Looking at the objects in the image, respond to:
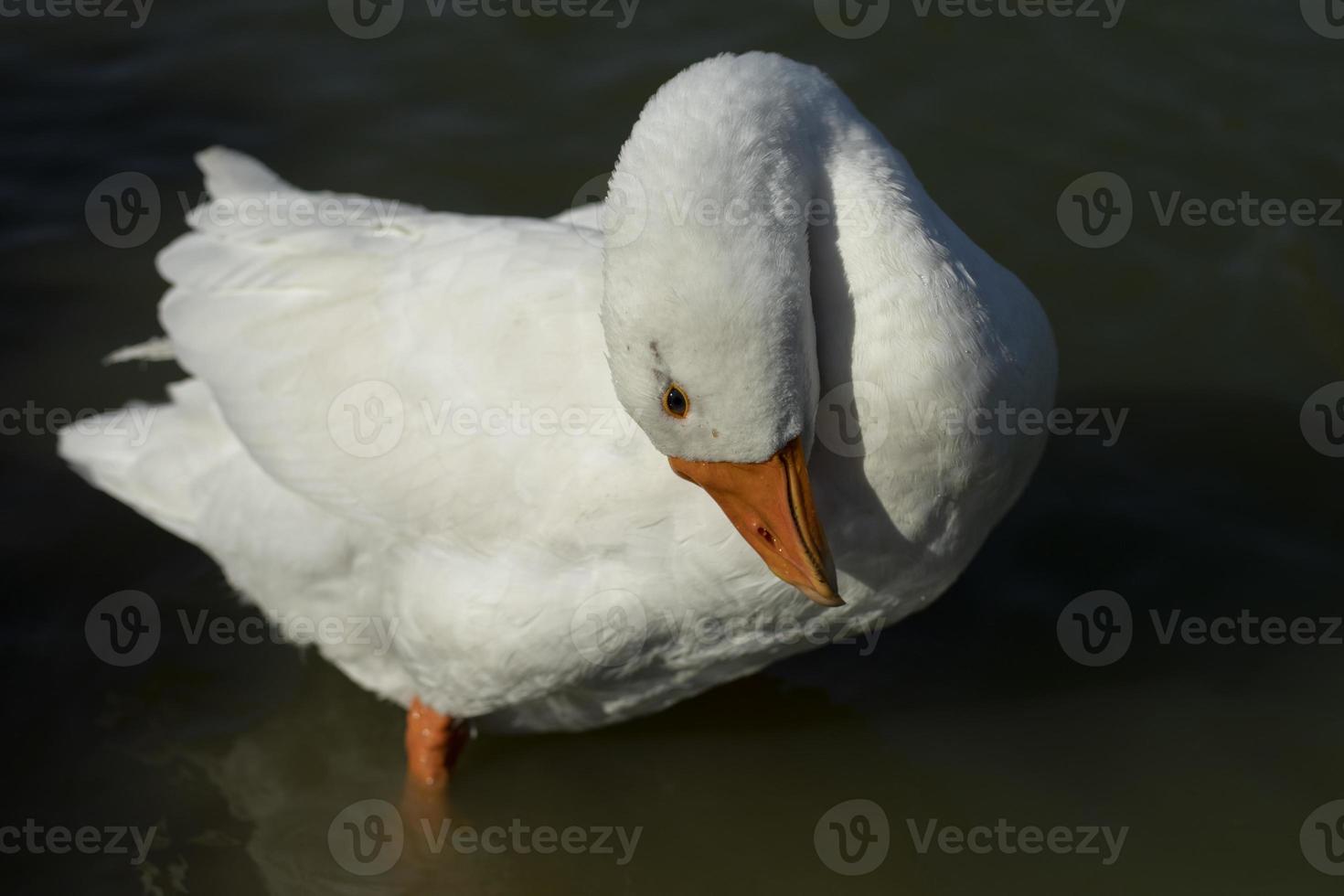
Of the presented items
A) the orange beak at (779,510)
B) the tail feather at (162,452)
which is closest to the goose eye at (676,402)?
the orange beak at (779,510)

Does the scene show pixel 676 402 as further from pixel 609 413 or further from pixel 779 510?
pixel 609 413

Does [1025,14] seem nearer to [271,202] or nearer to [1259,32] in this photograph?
[1259,32]

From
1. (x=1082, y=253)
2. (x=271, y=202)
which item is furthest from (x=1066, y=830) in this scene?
(x=271, y=202)

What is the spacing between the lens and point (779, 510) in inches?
133

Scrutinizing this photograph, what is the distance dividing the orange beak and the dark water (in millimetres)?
1837

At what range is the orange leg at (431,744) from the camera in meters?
4.89

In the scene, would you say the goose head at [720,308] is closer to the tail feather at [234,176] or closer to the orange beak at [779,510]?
the orange beak at [779,510]

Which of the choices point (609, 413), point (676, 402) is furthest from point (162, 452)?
point (676, 402)

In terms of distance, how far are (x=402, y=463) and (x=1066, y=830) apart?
2686mm

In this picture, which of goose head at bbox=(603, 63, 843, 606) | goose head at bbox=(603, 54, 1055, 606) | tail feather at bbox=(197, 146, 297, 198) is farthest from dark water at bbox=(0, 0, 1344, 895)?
goose head at bbox=(603, 63, 843, 606)

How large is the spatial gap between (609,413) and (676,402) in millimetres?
793

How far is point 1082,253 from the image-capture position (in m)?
6.60

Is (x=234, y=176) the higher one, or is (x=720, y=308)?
(x=234, y=176)

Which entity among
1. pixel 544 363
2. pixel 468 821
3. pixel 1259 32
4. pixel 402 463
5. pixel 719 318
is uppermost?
pixel 1259 32
